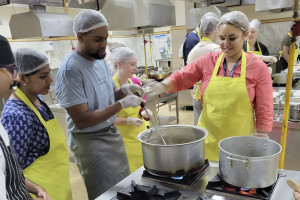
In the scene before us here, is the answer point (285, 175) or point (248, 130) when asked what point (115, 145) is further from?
point (285, 175)

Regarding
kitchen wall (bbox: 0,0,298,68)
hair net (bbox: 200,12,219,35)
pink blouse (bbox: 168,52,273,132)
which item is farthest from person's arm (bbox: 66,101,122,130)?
kitchen wall (bbox: 0,0,298,68)

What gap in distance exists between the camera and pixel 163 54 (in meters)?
6.69

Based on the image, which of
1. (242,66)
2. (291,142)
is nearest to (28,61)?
(242,66)

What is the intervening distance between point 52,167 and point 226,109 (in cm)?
96

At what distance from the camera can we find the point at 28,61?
4.15ft

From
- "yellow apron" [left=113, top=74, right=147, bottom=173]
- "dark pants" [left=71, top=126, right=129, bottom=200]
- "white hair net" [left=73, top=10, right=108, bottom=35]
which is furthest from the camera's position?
"yellow apron" [left=113, top=74, right=147, bottom=173]

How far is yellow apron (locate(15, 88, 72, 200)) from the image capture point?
1.21 meters

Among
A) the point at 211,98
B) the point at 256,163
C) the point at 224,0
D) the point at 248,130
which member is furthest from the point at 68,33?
the point at 224,0

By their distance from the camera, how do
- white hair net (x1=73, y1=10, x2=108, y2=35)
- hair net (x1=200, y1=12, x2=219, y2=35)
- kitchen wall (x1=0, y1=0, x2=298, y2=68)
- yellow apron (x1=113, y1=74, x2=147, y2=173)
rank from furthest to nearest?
kitchen wall (x1=0, y1=0, x2=298, y2=68) < hair net (x1=200, y1=12, x2=219, y2=35) < yellow apron (x1=113, y1=74, x2=147, y2=173) < white hair net (x1=73, y1=10, x2=108, y2=35)

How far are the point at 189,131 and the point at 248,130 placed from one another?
1.47 ft

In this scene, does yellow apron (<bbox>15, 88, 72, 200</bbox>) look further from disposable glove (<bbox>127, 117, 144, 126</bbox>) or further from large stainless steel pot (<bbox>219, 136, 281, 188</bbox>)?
large stainless steel pot (<bbox>219, 136, 281, 188</bbox>)

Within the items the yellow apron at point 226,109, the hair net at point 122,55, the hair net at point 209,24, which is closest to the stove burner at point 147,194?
the yellow apron at point 226,109

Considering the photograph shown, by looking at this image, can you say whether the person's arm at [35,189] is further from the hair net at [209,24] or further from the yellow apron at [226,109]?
the hair net at [209,24]

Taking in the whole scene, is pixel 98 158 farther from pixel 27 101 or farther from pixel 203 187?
pixel 203 187
